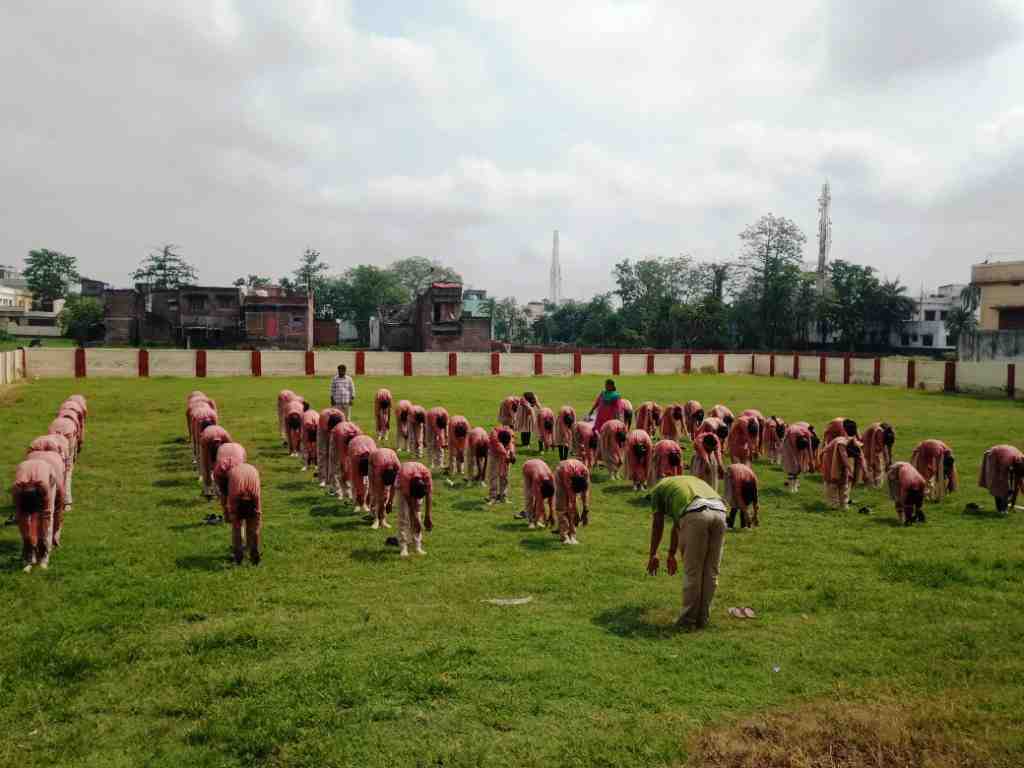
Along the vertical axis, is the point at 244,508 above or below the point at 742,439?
below

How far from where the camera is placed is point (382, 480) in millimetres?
11992

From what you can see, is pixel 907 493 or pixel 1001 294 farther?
pixel 1001 294

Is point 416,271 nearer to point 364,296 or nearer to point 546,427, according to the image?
point 364,296

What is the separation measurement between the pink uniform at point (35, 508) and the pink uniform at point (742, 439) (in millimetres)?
13478

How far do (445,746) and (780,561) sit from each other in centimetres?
665

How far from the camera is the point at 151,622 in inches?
328

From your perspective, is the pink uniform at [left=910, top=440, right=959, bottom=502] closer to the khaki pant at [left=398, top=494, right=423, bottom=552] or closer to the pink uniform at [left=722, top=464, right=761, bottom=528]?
the pink uniform at [left=722, top=464, right=761, bottom=528]

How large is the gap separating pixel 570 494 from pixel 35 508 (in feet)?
24.0

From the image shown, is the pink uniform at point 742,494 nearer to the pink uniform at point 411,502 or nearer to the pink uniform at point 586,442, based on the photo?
the pink uniform at point 586,442

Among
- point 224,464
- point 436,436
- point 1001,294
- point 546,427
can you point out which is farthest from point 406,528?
point 1001,294

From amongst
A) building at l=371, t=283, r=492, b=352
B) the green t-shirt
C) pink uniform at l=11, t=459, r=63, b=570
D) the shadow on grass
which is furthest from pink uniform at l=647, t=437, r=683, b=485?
building at l=371, t=283, r=492, b=352

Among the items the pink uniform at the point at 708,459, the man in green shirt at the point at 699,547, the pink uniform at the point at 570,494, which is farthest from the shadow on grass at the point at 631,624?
the pink uniform at the point at 708,459

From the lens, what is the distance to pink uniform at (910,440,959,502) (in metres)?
15.0

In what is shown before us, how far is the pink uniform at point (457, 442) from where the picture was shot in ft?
55.9
